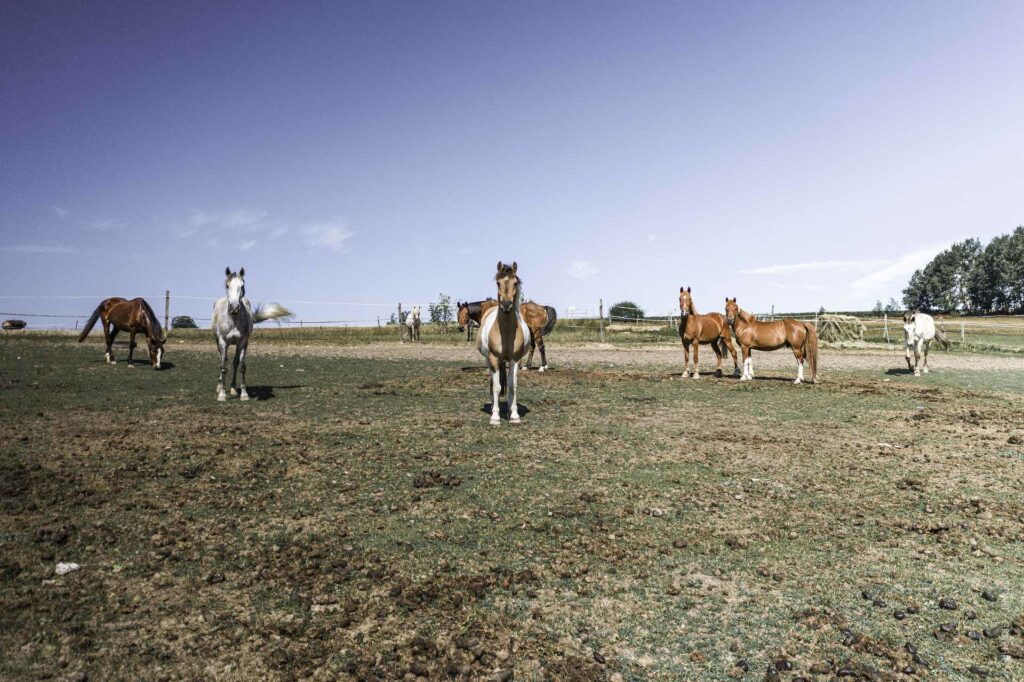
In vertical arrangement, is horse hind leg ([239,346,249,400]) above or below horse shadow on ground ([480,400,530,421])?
above

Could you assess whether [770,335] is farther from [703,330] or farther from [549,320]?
[549,320]

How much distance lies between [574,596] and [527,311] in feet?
45.6

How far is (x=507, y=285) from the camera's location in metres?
8.73

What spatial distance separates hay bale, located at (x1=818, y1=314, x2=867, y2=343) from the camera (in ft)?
117

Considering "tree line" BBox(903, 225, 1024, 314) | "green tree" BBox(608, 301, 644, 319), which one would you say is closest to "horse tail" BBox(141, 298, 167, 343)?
"green tree" BBox(608, 301, 644, 319)

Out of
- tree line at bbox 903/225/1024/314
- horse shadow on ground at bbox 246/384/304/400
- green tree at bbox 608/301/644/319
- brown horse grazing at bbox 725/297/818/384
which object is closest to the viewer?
horse shadow on ground at bbox 246/384/304/400

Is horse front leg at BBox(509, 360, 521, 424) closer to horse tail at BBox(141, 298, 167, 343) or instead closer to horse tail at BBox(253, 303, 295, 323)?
horse tail at BBox(253, 303, 295, 323)

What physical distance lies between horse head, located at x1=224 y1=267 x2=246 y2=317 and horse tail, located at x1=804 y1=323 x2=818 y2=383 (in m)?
14.8

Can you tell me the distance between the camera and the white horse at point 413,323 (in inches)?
1447

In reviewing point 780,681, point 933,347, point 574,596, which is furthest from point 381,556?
point 933,347

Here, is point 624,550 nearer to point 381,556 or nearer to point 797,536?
point 797,536

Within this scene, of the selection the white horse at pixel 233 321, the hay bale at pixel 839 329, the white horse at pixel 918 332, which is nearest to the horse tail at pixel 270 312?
the white horse at pixel 233 321

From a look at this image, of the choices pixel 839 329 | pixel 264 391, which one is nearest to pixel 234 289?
pixel 264 391

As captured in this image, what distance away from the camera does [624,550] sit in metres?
4.43
